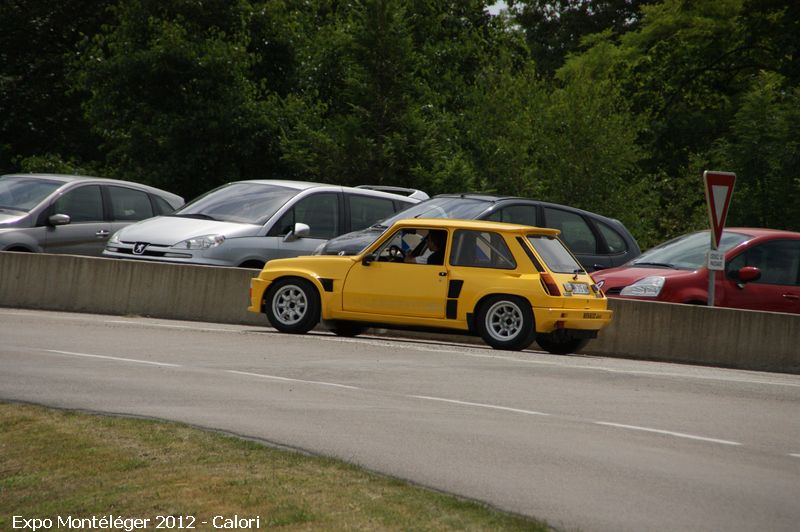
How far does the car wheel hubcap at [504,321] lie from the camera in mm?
16359

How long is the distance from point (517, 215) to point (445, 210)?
104 centimetres

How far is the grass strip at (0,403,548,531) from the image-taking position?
717 cm

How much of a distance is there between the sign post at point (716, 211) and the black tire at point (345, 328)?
4.21 meters

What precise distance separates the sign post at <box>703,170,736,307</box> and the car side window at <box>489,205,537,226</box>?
→ 2.86m

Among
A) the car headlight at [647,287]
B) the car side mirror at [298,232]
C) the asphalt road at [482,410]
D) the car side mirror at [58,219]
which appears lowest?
the asphalt road at [482,410]

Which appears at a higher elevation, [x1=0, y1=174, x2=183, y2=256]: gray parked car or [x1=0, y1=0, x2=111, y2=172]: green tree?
[x1=0, y1=0, x2=111, y2=172]: green tree

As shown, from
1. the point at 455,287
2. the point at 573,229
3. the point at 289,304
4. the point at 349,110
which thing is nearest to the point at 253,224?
the point at 289,304

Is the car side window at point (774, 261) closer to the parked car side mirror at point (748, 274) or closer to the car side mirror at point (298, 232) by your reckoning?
the parked car side mirror at point (748, 274)

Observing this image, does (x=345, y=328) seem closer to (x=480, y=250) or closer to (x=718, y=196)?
(x=480, y=250)

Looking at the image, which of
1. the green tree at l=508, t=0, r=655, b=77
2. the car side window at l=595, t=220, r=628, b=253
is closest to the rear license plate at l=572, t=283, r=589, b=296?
the car side window at l=595, t=220, r=628, b=253

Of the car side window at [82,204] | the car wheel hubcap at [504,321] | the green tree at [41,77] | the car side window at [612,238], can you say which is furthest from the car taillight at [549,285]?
the green tree at [41,77]

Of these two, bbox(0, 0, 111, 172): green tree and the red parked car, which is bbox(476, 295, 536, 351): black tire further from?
bbox(0, 0, 111, 172): green tree

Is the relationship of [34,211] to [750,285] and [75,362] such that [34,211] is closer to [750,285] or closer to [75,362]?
[75,362]

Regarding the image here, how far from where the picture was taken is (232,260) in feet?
66.3
